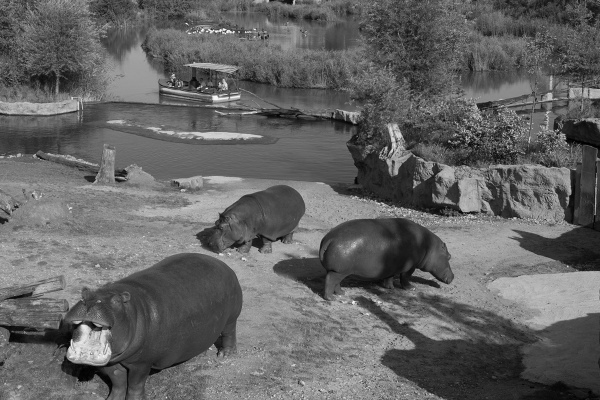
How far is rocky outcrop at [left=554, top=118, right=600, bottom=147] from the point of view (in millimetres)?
23867

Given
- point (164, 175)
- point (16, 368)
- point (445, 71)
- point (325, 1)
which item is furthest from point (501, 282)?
point (325, 1)

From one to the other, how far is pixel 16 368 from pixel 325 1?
10428 centimetres

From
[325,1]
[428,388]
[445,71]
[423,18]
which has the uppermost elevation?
[325,1]

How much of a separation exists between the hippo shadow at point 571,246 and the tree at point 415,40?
1341cm

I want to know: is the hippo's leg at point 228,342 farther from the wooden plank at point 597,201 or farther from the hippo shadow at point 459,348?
the wooden plank at point 597,201

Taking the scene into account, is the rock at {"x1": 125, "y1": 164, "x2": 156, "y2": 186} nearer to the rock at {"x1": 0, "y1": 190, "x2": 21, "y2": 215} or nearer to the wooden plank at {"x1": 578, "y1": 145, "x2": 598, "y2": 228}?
the rock at {"x1": 0, "y1": 190, "x2": 21, "y2": 215}

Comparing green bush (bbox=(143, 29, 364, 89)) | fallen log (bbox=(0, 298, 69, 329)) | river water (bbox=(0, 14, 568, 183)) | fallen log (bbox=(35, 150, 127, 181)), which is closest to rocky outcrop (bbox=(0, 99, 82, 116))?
river water (bbox=(0, 14, 568, 183))

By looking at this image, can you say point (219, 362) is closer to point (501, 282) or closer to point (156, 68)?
point (501, 282)

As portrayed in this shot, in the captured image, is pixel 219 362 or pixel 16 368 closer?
pixel 16 368

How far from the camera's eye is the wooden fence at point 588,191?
60.1 feet

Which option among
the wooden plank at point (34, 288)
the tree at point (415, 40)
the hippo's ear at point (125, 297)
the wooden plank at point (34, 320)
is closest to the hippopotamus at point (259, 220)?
the wooden plank at point (34, 288)

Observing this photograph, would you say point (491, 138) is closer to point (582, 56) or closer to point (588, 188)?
point (588, 188)

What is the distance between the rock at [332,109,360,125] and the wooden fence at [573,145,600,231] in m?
21.8

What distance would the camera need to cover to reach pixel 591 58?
2820cm
